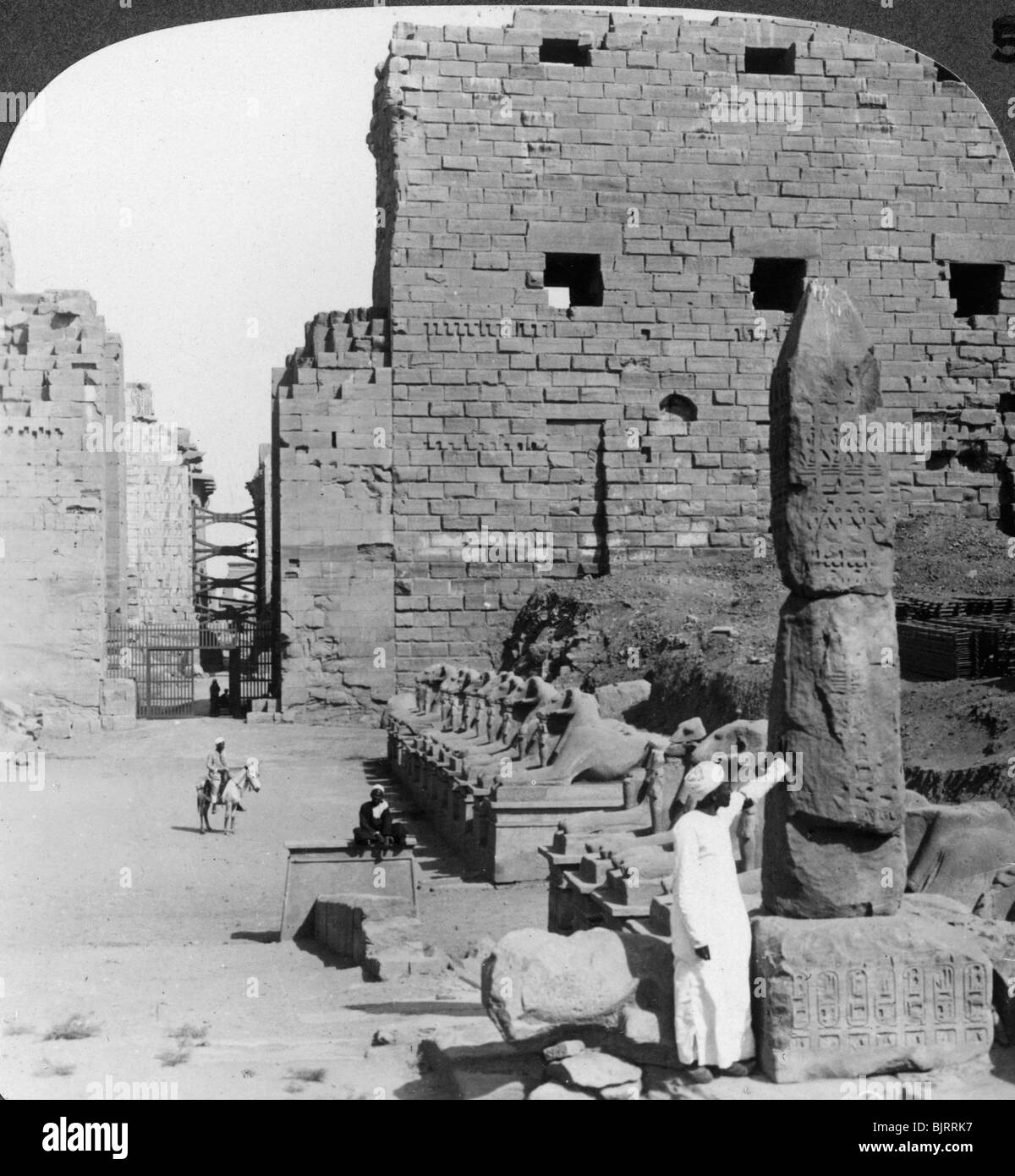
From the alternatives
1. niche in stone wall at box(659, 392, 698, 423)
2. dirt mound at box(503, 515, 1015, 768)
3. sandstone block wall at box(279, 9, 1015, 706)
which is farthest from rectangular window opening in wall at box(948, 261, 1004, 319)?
niche in stone wall at box(659, 392, 698, 423)

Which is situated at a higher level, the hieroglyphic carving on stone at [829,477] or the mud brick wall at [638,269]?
the mud brick wall at [638,269]

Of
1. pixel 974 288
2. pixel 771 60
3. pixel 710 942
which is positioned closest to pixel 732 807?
pixel 710 942

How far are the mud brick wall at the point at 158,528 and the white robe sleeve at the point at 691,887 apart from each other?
114 ft

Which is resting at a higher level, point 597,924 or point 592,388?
point 592,388

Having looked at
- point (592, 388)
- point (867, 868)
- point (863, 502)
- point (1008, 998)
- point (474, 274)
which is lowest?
point (1008, 998)

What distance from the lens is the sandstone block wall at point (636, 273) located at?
81.7 feet

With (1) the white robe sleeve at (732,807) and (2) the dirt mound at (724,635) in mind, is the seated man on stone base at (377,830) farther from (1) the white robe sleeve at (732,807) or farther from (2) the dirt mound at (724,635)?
(1) the white robe sleeve at (732,807)

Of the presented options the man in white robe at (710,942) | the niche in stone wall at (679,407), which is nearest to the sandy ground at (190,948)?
the man in white robe at (710,942)

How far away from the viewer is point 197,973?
1000cm

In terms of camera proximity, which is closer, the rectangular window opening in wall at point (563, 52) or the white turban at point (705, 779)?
the white turban at point (705, 779)

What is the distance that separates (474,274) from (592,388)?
8.62ft

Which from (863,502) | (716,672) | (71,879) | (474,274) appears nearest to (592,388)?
(474,274)

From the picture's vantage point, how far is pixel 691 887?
20.1ft

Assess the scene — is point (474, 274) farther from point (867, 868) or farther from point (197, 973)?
point (867, 868)
